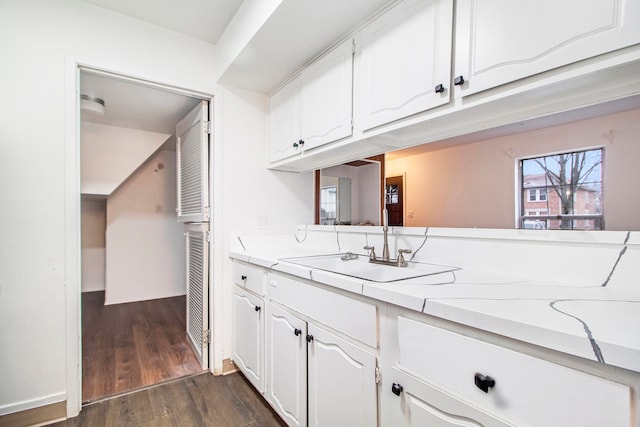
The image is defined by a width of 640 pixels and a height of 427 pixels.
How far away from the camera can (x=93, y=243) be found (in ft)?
14.3

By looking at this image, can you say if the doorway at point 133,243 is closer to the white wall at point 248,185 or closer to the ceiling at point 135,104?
the ceiling at point 135,104

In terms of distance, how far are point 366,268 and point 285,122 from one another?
1.18 metres

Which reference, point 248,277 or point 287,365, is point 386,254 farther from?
point 248,277

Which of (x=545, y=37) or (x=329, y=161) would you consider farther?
(x=329, y=161)

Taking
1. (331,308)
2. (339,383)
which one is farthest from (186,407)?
(331,308)

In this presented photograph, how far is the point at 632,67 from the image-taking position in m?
0.78

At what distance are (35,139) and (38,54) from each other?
463 millimetres

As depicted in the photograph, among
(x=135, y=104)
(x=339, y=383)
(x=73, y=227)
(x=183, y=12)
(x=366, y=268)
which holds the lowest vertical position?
(x=339, y=383)

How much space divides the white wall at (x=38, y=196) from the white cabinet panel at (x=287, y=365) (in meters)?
1.13

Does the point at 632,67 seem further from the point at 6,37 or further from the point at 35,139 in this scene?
the point at 6,37

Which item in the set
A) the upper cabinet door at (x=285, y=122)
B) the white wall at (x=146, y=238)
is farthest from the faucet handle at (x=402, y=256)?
the white wall at (x=146, y=238)

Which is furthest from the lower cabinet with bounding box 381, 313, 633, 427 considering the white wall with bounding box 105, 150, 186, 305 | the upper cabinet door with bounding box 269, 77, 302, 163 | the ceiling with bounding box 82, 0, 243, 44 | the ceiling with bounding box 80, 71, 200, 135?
the white wall with bounding box 105, 150, 186, 305

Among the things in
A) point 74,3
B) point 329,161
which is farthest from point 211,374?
point 74,3

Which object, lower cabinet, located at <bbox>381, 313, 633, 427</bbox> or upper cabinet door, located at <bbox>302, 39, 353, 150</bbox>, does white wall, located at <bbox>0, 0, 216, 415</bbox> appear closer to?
upper cabinet door, located at <bbox>302, 39, 353, 150</bbox>
